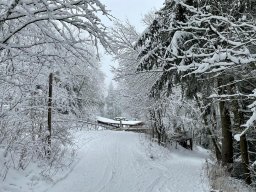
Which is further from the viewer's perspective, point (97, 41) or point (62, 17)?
point (97, 41)

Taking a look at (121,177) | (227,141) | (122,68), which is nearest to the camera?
(121,177)

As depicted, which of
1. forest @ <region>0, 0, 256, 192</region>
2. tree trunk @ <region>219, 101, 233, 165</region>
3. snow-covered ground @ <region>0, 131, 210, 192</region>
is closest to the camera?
forest @ <region>0, 0, 256, 192</region>

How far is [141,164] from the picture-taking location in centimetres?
1419

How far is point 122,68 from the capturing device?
1856cm

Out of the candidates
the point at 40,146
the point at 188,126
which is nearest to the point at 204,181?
the point at 40,146

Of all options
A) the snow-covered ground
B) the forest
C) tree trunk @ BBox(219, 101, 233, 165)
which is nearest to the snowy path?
the snow-covered ground

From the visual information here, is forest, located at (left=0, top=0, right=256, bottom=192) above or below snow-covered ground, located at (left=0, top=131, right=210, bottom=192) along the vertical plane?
above

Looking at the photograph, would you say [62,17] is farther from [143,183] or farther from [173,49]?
[143,183]

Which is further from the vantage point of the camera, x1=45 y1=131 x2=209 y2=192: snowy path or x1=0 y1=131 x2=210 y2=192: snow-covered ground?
x1=45 y1=131 x2=209 y2=192: snowy path

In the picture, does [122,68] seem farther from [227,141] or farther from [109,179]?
[109,179]

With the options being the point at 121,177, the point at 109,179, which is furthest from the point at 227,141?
the point at 109,179

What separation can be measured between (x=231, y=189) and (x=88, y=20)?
6515 millimetres

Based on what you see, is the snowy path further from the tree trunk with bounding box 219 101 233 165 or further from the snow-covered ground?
the tree trunk with bounding box 219 101 233 165

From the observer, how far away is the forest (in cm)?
517
